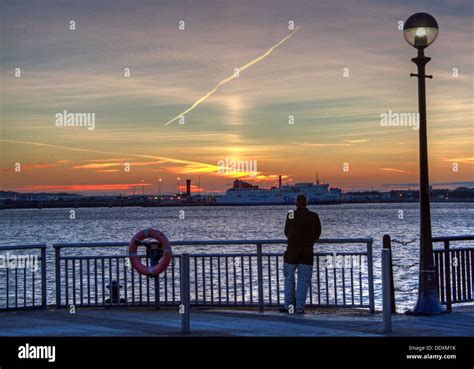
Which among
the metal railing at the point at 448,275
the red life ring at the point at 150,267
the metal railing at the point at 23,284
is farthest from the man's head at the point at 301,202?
the metal railing at the point at 23,284

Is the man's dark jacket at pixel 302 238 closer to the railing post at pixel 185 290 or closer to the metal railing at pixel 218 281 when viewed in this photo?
the metal railing at pixel 218 281

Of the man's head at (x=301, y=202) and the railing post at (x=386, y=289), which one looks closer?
the railing post at (x=386, y=289)

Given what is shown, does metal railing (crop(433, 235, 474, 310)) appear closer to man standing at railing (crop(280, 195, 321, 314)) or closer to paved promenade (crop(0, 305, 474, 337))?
paved promenade (crop(0, 305, 474, 337))

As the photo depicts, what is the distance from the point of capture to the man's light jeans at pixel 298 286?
16.2 metres

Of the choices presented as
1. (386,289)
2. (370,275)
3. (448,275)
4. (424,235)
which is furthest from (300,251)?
(386,289)

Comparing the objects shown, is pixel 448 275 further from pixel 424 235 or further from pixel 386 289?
pixel 386 289

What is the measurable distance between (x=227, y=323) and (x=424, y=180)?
440 centimetres

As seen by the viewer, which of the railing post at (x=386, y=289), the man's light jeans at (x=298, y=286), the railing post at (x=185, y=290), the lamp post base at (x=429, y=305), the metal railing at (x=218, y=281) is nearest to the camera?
the railing post at (x=386, y=289)

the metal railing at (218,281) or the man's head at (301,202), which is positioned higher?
the man's head at (301,202)

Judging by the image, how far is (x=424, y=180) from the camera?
52.0 ft

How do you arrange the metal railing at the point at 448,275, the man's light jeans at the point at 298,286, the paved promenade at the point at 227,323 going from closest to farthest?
the paved promenade at the point at 227,323, the man's light jeans at the point at 298,286, the metal railing at the point at 448,275

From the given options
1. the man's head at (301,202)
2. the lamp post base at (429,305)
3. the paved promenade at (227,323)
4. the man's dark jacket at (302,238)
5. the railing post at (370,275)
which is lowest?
the paved promenade at (227,323)
